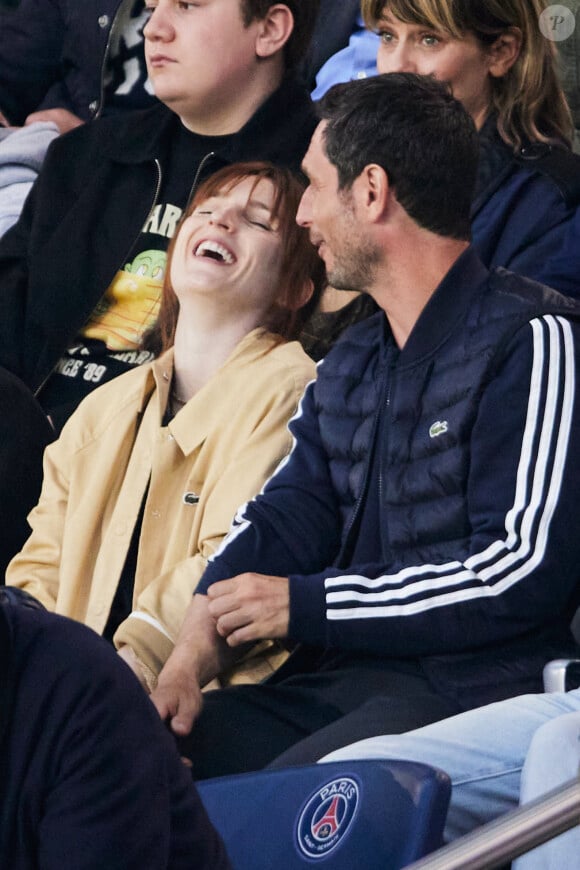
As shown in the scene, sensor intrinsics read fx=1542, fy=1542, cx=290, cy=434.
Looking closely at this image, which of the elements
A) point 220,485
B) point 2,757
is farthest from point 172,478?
point 2,757

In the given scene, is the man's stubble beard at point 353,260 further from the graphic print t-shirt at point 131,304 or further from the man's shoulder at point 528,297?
the graphic print t-shirt at point 131,304

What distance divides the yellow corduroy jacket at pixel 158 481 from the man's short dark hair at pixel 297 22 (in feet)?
2.73

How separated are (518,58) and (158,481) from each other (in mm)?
1023

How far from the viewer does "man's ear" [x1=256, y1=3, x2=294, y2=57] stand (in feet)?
10.4

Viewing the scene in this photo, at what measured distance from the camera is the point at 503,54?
2.80 metres

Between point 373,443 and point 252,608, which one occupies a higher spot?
point 373,443

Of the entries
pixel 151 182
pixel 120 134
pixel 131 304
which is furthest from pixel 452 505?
pixel 120 134

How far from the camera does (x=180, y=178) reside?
3227mm

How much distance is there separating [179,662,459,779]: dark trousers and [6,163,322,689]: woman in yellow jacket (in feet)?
0.64

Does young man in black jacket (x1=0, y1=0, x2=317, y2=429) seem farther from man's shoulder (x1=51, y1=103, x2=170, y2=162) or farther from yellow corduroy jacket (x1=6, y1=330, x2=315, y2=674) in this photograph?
yellow corduroy jacket (x1=6, y1=330, x2=315, y2=674)

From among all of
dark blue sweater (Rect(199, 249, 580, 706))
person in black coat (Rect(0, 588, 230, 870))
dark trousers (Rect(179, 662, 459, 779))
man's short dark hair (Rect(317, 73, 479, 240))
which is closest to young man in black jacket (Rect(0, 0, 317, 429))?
man's short dark hair (Rect(317, 73, 479, 240))

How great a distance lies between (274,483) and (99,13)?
76.6 inches

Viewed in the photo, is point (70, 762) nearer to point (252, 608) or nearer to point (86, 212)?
point (252, 608)

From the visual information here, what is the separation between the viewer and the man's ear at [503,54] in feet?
9.17
